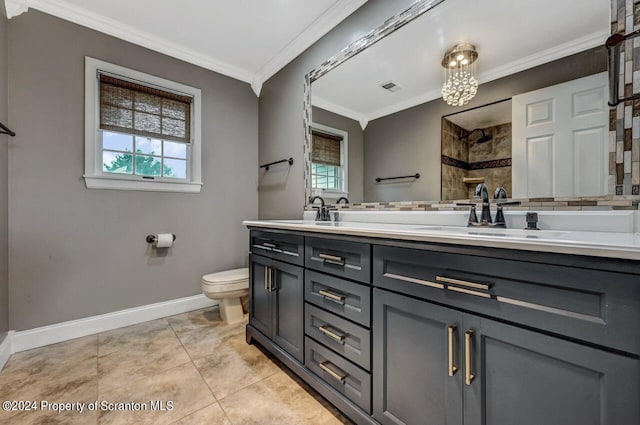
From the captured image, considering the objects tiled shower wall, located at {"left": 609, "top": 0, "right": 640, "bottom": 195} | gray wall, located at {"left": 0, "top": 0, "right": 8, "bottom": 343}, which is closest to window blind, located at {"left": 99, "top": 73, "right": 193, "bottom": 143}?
gray wall, located at {"left": 0, "top": 0, "right": 8, "bottom": 343}

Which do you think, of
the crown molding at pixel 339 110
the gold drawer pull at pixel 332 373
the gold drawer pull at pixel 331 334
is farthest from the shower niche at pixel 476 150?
the gold drawer pull at pixel 332 373

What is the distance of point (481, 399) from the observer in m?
0.77

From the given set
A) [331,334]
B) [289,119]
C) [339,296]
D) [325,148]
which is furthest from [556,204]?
[289,119]

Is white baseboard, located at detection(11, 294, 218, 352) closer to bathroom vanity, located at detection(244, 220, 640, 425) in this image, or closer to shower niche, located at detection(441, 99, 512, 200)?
bathroom vanity, located at detection(244, 220, 640, 425)

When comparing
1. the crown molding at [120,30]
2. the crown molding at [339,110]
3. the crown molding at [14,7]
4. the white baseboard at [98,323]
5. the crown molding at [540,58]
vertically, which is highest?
the crown molding at [120,30]

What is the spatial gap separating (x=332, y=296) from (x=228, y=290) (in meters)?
1.25

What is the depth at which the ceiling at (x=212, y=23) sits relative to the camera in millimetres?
1955

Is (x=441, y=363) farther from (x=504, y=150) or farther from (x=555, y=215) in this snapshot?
(x=504, y=150)

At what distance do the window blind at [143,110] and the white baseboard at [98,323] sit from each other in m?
1.46

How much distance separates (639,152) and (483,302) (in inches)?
32.6

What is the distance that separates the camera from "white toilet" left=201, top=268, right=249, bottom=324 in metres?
2.15

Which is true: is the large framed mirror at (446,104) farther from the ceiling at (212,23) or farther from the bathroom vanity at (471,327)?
the bathroom vanity at (471,327)

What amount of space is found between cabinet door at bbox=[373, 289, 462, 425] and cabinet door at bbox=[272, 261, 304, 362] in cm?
49

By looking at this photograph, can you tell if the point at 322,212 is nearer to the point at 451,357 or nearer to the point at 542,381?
the point at 451,357
